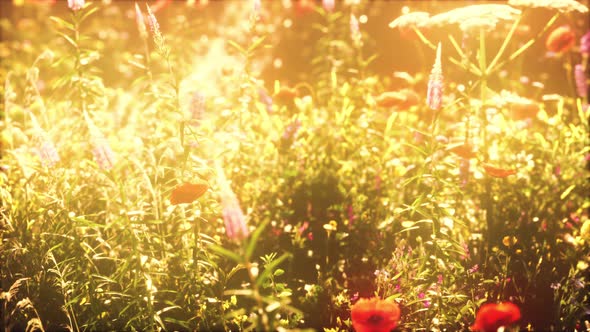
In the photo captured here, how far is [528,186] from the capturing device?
9.26 feet

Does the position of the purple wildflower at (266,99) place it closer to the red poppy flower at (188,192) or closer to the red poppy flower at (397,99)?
the red poppy flower at (397,99)

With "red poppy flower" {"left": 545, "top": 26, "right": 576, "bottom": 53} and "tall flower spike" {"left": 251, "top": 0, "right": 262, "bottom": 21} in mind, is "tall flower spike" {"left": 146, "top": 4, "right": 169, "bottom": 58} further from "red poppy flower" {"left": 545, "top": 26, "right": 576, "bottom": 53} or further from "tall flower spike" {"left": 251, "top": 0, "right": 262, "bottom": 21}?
"red poppy flower" {"left": 545, "top": 26, "right": 576, "bottom": 53}

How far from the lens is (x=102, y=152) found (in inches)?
70.2

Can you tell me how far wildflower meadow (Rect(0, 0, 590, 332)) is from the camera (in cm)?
204

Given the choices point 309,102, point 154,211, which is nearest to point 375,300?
point 154,211

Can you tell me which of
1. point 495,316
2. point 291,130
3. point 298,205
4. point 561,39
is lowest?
point 495,316

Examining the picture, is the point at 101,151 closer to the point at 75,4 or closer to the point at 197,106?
the point at 197,106

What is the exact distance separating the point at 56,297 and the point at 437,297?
1.62 meters

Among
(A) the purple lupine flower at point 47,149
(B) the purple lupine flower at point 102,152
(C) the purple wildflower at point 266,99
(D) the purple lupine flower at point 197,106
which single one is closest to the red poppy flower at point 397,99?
(C) the purple wildflower at point 266,99

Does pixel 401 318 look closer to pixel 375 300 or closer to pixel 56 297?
pixel 375 300

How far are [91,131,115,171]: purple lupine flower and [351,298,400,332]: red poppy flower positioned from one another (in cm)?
101

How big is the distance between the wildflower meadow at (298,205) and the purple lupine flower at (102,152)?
12 millimetres

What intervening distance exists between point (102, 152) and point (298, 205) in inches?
53.0

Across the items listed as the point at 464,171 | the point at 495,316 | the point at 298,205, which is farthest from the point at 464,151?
the point at 298,205
